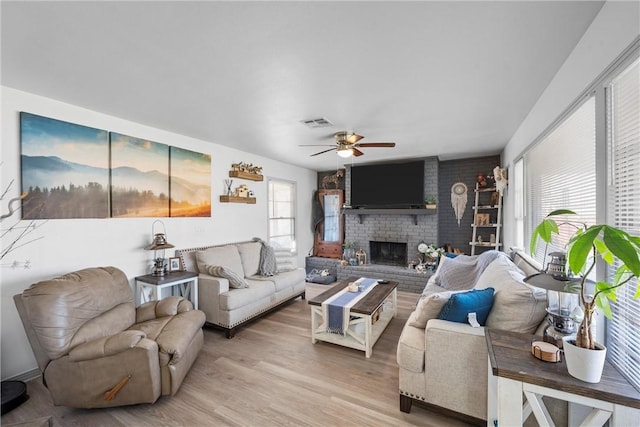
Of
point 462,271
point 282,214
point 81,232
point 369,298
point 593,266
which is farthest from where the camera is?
point 282,214

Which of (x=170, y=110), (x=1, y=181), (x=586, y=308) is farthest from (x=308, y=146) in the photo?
(x=586, y=308)

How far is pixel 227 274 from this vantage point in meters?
3.28

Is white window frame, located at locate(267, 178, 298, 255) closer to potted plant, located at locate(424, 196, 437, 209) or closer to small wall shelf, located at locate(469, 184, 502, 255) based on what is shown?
potted plant, located at locate(424, 196, 437, 209)

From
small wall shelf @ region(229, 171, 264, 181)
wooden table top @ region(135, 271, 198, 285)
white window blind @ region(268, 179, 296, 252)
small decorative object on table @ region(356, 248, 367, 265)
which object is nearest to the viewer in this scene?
wooden table top @ region(135, 271, 198, 285)

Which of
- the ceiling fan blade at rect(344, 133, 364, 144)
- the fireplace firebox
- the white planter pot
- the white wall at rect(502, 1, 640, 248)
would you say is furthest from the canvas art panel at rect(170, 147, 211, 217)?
the white wall at rect(502, 1, 640, 248)

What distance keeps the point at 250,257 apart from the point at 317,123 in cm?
233

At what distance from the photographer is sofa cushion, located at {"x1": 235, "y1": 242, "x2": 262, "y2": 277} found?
4051 mm

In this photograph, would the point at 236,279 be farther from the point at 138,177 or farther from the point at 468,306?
the point at 468,306

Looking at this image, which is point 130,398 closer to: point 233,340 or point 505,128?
point 233,340

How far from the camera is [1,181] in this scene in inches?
85.2

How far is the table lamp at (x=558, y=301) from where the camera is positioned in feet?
4.14

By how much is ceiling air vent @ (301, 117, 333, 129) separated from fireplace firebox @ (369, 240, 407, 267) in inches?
134

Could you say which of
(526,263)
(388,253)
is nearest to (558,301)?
(526,263)

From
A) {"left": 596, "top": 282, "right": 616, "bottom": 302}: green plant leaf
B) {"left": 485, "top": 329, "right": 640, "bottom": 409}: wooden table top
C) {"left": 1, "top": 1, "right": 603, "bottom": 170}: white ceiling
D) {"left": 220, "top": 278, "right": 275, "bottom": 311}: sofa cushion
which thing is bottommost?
{"left": 220, "top": 278, "right": 275, "bottom": 311}: sofa cushion
